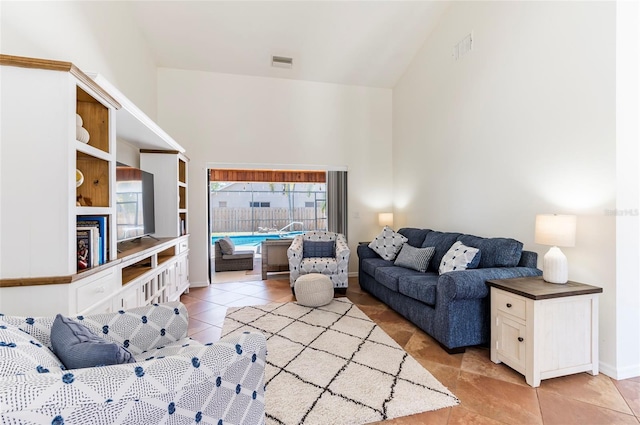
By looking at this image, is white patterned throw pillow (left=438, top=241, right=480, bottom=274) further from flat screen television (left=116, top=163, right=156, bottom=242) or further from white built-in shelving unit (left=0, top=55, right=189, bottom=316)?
flat screen television (left=116, top=163, right=156, bottom=242)

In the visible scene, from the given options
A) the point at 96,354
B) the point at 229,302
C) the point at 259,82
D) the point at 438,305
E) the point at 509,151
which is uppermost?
the point at 259,82

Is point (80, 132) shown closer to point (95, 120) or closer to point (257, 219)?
point (95, 120)

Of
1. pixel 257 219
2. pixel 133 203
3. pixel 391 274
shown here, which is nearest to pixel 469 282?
pixel 391 274

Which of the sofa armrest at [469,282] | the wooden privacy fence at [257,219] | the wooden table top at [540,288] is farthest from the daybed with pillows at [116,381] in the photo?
the wooden privacy fence at [257,219]

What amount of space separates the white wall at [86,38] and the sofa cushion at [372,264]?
367 centimetres

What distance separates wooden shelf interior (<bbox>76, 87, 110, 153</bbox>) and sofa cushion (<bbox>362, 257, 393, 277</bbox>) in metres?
3.10

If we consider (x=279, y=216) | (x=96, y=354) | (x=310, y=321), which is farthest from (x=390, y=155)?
(x=96, y=354)

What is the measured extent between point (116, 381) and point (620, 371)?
3.14 meters

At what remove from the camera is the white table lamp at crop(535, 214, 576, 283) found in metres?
2.17

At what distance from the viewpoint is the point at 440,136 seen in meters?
4.17

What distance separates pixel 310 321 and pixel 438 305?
1.35 metres

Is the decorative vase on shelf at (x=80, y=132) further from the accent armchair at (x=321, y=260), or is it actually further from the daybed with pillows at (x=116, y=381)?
the accent armchair at (x=321, y=260)

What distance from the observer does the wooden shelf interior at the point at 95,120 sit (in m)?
2.03

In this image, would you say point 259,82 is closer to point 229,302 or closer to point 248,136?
point 248,136
